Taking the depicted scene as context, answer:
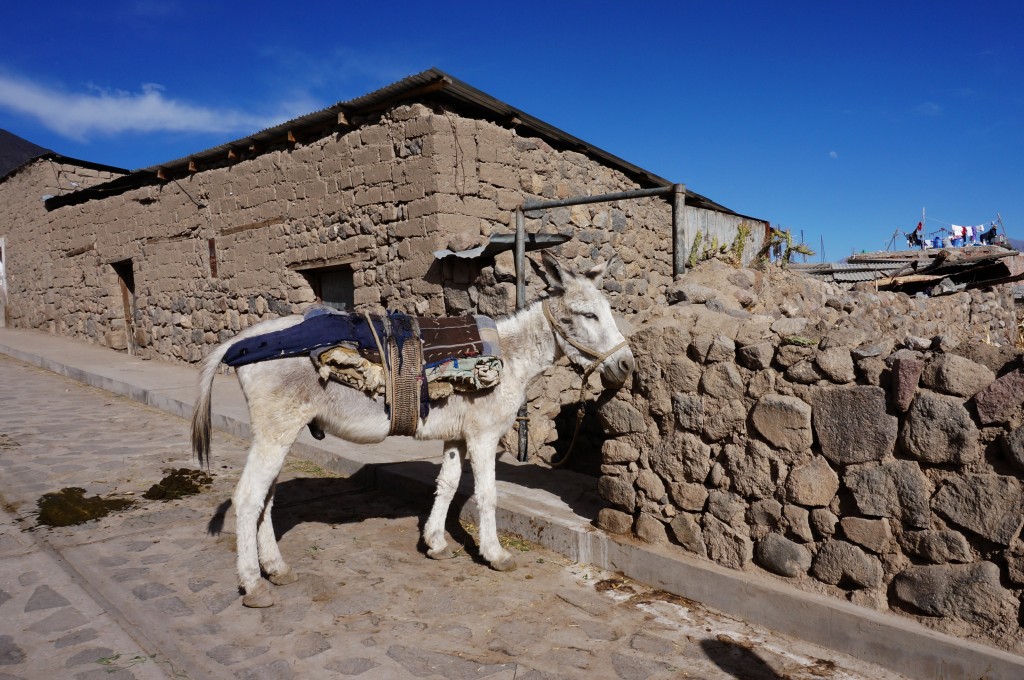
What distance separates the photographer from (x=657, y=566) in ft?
12.3

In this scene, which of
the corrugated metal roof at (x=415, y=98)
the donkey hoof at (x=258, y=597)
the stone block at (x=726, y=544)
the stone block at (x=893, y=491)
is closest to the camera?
the stone block at (x=893, y=491)

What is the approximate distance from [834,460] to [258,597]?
3105 mm

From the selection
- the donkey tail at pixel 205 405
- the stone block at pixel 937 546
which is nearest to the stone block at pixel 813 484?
the stone block at pixel 937 546

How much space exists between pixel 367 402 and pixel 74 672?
5.90 ft

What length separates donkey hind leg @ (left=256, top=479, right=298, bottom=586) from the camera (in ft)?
12.3

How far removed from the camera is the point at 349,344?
12.1 feet

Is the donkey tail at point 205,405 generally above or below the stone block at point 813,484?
above

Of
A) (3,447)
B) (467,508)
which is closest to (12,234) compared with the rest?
(3,447)

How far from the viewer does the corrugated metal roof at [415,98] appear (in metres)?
7.16

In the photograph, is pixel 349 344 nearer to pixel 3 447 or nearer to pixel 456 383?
pixel 456 383

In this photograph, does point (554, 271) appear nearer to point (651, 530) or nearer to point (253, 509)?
point (651, 530)

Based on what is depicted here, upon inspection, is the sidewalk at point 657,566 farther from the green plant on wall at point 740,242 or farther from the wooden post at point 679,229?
the green plant on wall at point 740,242

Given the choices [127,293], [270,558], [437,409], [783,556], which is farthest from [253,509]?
[127,293]

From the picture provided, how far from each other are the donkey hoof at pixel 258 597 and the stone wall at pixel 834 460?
2.07 meters
